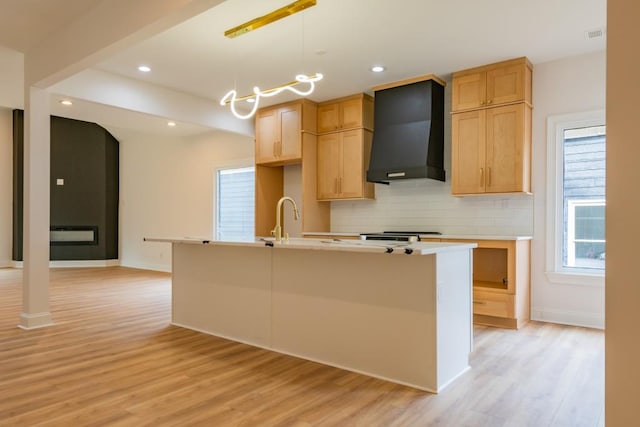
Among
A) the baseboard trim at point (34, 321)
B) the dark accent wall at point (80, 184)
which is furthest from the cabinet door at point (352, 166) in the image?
the dark accent wall at point (80, 184)

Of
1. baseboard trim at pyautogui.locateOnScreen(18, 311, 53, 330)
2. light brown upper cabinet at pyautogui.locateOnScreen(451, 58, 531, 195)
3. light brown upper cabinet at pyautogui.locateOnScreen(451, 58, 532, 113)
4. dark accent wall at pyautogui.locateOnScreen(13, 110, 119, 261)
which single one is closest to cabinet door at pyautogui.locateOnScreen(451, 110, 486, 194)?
light brown upper cabinet at pyautogui.locateOnScreen(451, 58, 531, 195)

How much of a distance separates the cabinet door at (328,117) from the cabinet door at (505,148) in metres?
2.02

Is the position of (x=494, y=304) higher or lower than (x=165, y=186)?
lower

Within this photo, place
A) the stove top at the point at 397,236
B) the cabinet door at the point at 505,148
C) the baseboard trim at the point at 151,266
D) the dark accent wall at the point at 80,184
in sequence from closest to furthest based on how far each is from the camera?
the cabinet door at the point at 505,148 < the stove top at the point at 397,236 < the baseboard trim at the point at 151,266 < the dark accent wall at the point at 80,184

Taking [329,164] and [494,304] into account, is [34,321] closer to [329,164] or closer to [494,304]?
[329,164]

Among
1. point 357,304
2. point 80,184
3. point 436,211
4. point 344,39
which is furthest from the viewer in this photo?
point 80,184

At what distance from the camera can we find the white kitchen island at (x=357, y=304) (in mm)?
2639

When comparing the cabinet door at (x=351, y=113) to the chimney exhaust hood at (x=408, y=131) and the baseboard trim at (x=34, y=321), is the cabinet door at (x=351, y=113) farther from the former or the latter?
the baseboard trim at (x=34, y=321)

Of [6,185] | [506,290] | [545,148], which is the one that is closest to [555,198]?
[545,148]

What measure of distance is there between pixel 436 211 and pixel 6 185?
28.0 ft

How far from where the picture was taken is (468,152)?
4.72m

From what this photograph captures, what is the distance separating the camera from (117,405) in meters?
2.39

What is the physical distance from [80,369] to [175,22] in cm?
245

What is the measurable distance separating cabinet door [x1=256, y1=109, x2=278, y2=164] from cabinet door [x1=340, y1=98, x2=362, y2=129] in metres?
0.98
